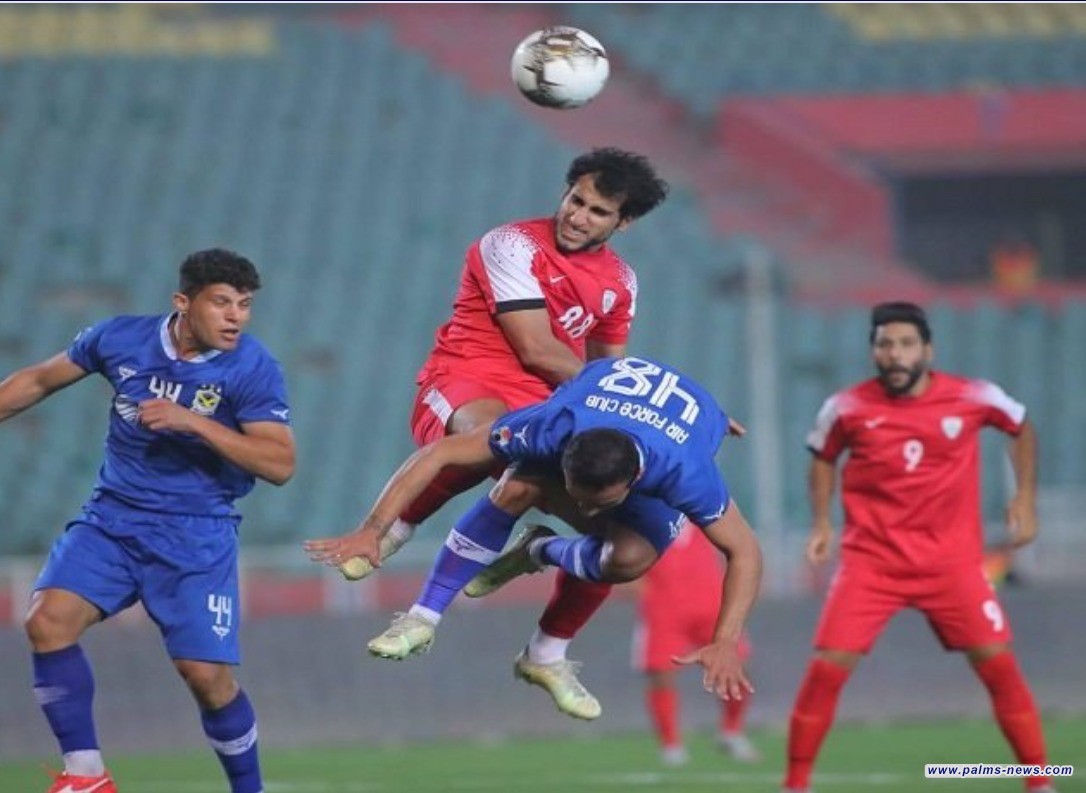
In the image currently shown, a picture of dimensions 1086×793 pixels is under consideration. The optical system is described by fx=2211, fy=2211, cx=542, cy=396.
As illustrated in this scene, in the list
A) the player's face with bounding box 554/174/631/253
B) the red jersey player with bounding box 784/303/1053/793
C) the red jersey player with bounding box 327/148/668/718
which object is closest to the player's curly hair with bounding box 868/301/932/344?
the red jersey player with bounding box 784/303/1053/793

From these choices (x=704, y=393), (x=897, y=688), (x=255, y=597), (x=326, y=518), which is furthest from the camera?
(x=326, y=518)

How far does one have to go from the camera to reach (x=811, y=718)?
32.9 ft

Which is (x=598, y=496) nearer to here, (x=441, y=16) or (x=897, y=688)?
(x=897, y=688)

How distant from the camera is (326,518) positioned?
19109 mm

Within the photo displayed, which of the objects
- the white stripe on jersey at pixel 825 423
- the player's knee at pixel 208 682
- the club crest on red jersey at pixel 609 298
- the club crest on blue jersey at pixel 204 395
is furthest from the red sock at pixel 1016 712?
the club crest on blue jersey at pixel 204 395

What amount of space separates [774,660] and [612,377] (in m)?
6.99

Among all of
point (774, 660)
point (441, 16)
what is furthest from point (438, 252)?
point (774, 660)

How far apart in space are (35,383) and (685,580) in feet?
19.9

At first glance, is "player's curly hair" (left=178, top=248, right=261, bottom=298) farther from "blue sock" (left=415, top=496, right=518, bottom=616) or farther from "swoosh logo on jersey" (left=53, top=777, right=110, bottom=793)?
"swoosh logo on jersey" (left=53, top=777, right=110, bottom=793)

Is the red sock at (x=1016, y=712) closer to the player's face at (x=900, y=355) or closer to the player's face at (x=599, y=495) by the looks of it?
the player's face at (x=900, y=355)

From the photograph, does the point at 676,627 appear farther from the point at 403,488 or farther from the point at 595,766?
the point at 403,488

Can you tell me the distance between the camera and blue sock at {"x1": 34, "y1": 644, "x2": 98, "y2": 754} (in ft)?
27.4

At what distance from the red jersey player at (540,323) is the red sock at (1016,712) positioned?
2355 millimetres

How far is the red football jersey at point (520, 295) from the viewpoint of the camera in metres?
8.40
